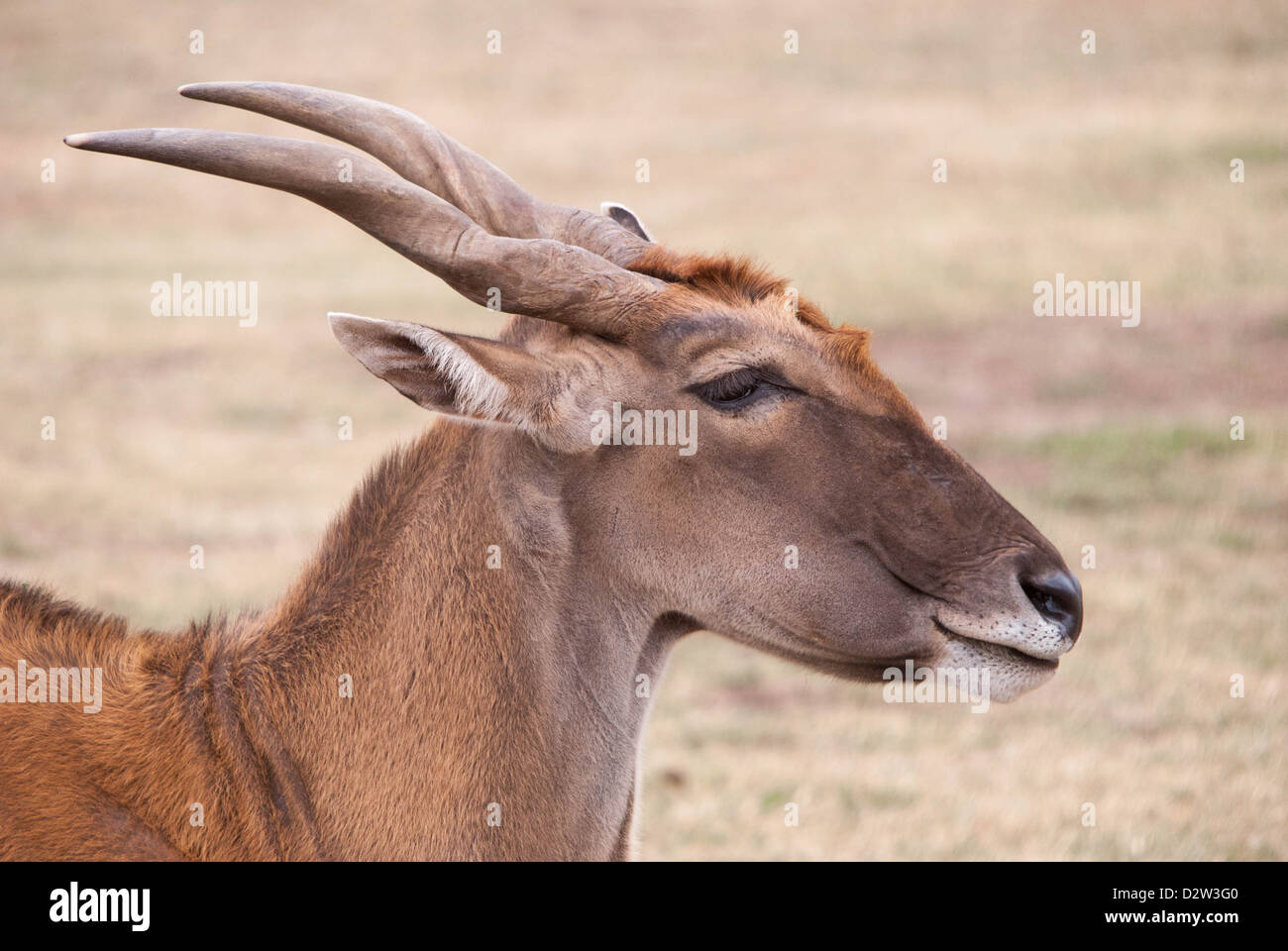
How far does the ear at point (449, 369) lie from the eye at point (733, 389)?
0.52 meters

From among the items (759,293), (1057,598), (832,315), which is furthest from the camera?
(832,315)

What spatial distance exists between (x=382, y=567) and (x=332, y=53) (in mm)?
34823

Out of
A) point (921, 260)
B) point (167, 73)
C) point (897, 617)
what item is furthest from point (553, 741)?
point (167, 73)

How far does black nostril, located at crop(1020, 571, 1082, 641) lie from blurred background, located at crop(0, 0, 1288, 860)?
0.73 metres

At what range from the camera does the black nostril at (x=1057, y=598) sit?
4348mm

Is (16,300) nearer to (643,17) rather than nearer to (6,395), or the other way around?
(6,395)

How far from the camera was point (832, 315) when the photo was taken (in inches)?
767

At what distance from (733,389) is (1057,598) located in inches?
44.6

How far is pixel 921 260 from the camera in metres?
22.4
